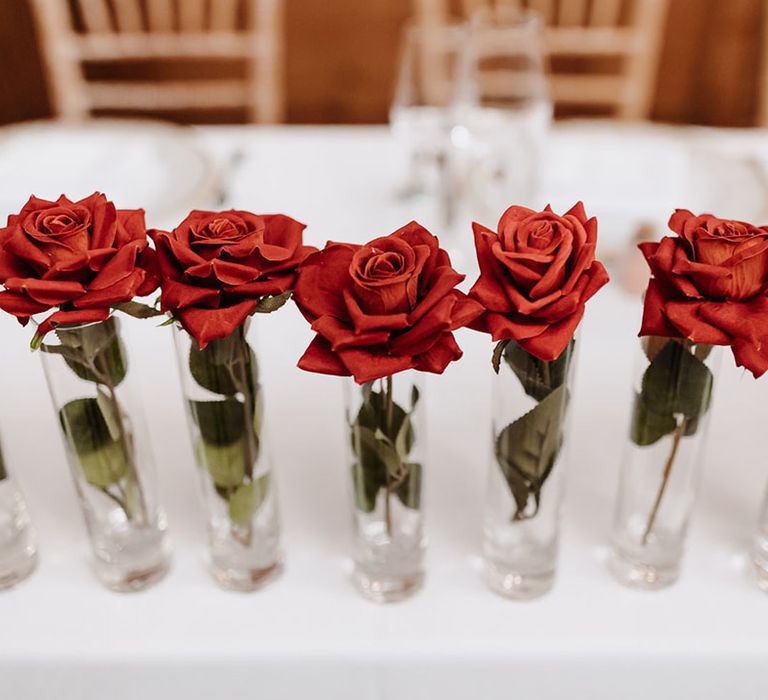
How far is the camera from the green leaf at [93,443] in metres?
0.56

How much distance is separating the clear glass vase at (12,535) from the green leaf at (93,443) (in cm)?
8

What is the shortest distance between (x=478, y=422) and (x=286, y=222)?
1.10ft

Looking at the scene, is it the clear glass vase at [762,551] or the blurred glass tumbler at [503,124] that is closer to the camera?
the clear glass vase at [762,551]

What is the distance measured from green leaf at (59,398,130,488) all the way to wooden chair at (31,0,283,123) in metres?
1.49

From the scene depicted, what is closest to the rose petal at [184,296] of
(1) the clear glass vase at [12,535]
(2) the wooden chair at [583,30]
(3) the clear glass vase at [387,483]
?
(3) the clear glass vase at [387,483]

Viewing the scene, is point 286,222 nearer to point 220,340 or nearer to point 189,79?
point 220,340

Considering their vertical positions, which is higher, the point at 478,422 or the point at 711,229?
the point at 711,229

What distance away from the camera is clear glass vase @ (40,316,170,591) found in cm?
54

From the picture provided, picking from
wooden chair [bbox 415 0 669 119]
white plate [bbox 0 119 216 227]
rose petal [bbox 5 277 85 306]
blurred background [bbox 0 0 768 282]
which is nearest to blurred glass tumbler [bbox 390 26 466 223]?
blurred background [bbox 0 0 768 282]

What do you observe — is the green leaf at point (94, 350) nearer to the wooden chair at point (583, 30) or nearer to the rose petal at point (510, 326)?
the rose petal at point (510, 326)

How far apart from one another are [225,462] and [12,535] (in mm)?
185

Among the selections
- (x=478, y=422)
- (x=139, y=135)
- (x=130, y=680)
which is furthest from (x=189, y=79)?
(x=130, y=680)

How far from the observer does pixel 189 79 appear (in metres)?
2.90

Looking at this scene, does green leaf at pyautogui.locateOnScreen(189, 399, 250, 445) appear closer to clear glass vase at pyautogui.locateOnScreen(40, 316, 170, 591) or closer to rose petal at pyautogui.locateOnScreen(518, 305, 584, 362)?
clear glass vase at pyautogui.locateOnScreen(40, 316, 170, 591)
